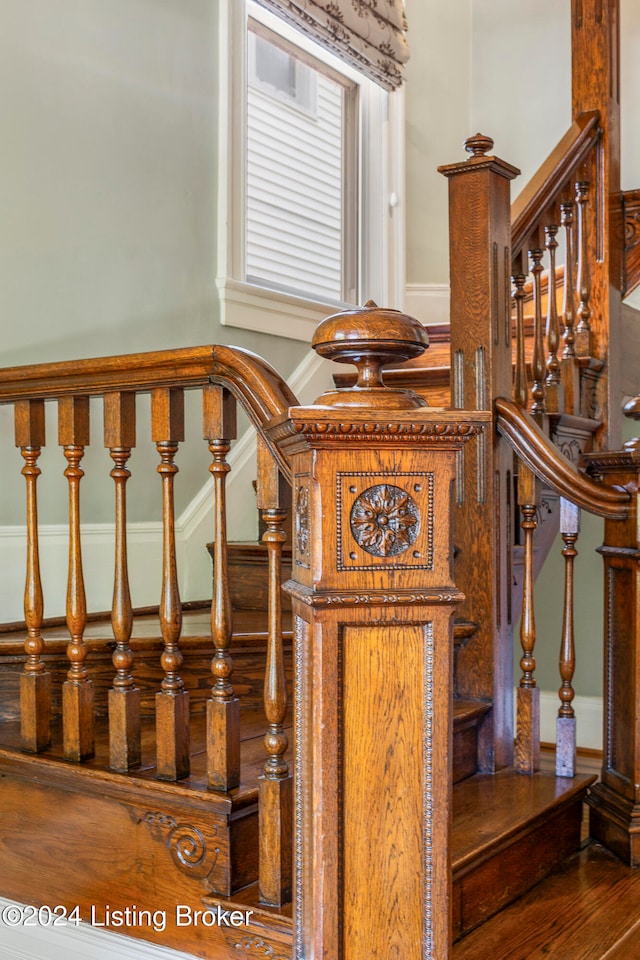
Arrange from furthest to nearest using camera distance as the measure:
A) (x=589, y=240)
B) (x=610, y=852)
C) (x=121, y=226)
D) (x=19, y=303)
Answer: (x=589, y=240) → (x=121, y=226) → (x=19, y=303) → (x=610, y=852)

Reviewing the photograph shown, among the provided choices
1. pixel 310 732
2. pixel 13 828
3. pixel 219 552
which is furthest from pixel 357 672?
pixel 13 828

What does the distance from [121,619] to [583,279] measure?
1.91m

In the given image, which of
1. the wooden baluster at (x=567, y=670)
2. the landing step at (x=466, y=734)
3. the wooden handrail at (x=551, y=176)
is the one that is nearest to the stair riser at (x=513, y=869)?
the wooden baluster at (x=567, y=670)

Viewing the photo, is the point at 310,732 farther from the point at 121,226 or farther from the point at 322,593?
the point at 121,226

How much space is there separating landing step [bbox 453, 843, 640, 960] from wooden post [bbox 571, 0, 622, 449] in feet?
4.65

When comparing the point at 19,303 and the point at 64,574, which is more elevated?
the point at 19,303

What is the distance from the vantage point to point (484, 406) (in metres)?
2.25

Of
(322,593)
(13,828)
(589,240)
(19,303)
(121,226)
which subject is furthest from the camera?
(589,240)

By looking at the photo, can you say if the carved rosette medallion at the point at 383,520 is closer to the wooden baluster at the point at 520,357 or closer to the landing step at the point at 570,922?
the landing step at the point at 570,922

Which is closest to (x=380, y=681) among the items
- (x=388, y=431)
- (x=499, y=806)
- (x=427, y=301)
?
(x=388, y=431)

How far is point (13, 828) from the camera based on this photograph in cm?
190

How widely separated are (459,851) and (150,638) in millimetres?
812

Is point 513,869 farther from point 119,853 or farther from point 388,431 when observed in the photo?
point 388,431

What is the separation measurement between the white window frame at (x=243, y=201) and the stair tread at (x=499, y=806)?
1.73 m
